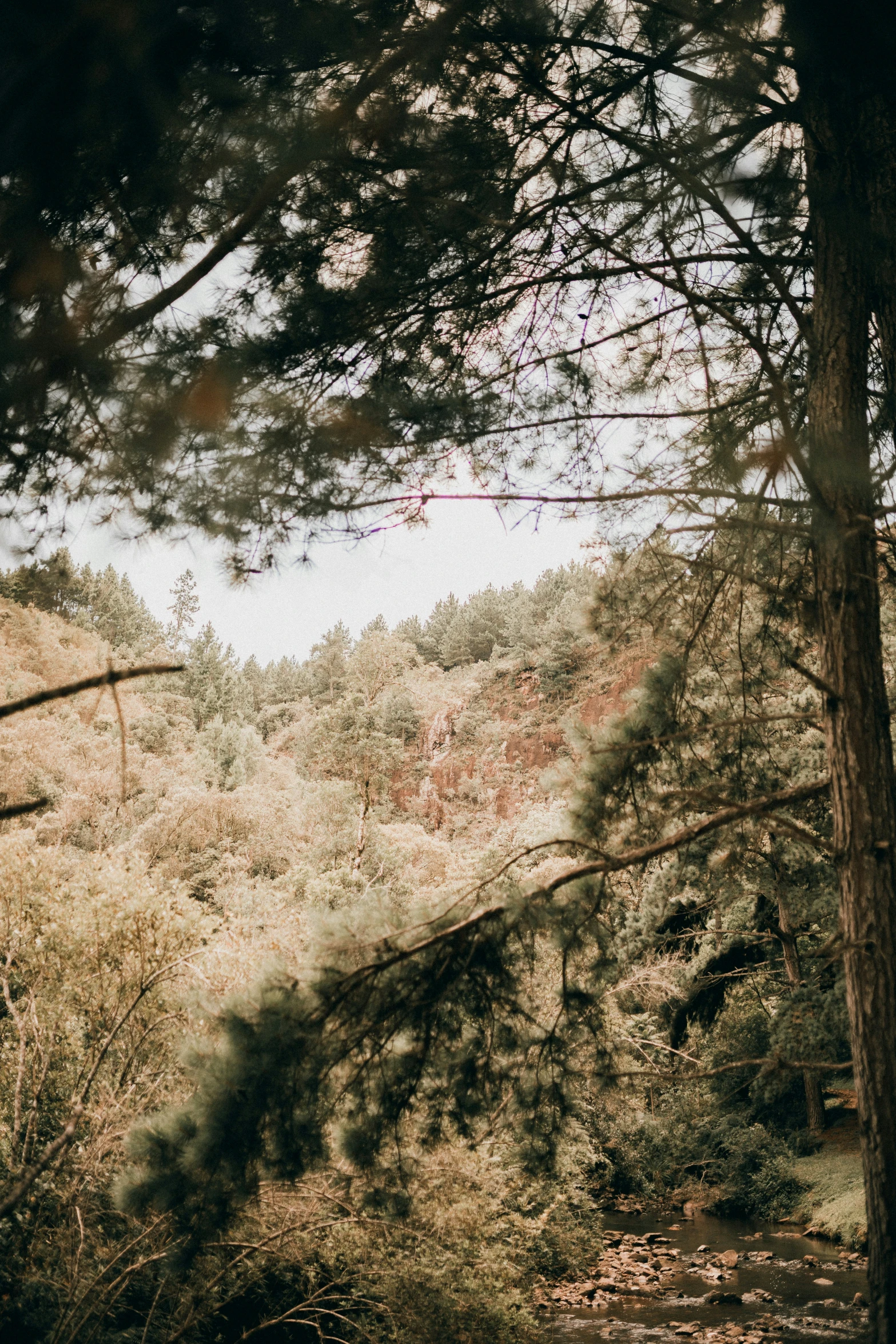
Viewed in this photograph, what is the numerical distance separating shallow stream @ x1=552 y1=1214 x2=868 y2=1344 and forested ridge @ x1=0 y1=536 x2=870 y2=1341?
0.84m

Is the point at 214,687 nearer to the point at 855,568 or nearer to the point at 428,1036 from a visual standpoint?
the point at 428,1036

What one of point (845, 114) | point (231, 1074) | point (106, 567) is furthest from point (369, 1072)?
point (845, 114)

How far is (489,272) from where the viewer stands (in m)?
3.99

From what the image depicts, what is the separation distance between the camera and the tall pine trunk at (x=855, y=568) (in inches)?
125

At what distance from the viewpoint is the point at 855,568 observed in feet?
11.8

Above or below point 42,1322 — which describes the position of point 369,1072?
above

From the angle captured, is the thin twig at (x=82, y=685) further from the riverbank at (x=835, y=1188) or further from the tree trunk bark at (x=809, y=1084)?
the tree trunk bark at (x=809, y=1084)

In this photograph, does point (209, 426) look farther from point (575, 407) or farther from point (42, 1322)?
point (42, 1322)

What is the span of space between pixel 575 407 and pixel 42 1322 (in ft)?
20.0

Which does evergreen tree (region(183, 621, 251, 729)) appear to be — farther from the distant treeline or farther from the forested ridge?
the forested ridge

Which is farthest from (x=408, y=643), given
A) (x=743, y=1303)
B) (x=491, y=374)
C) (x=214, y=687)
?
(x=491, y=374)

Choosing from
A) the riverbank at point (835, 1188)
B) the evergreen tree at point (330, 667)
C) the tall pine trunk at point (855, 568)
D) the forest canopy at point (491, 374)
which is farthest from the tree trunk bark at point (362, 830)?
the tall pine trunk at point (855, 568)

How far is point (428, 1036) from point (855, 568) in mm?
2430

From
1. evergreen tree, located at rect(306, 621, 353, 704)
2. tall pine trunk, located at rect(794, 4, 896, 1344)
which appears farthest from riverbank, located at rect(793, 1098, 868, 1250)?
evergreen tree, located at rect(306, 621, 353, 704)
